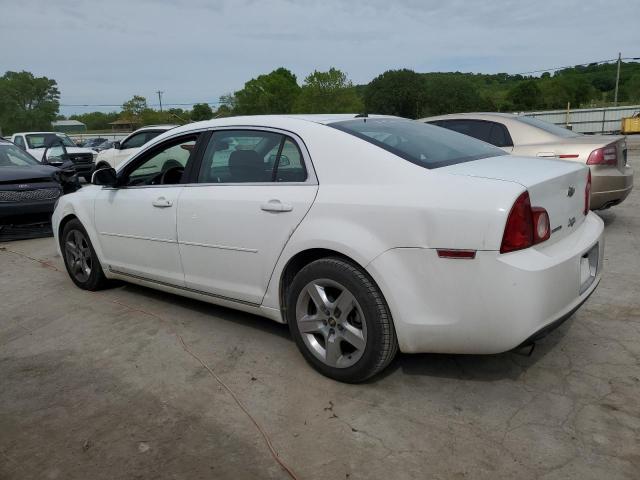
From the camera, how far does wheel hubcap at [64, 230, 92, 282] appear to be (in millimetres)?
5184

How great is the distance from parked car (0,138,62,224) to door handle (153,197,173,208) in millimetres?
4949

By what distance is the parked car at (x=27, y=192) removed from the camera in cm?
795

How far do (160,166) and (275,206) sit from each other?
182 centimetres

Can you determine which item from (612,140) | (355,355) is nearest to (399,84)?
(612,140)

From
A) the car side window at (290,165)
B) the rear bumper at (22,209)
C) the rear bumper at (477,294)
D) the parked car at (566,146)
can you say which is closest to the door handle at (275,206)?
the car side window at (290,165)

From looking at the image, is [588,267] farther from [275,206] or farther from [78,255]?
[78,255]

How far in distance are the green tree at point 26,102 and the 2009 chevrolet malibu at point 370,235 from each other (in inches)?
3021

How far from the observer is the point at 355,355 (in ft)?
10.3

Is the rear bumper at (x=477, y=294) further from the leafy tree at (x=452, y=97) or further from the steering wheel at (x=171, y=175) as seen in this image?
the leafy tree at (x=452, y=97)

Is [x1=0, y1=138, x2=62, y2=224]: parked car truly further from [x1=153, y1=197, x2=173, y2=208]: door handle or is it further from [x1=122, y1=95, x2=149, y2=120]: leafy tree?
[x1=122, y1=95, x2=149, y2=120]: leafy tree

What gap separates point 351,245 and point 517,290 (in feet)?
2.91

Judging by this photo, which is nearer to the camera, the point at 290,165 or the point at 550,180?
the point at 550,180

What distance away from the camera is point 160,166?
4.74 meters

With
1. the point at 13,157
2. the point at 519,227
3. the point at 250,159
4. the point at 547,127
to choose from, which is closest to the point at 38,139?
the point at 13,157
